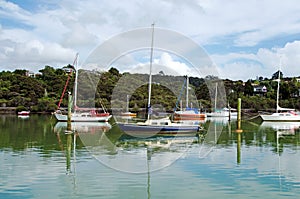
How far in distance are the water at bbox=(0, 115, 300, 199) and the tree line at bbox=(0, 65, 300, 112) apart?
2805cm

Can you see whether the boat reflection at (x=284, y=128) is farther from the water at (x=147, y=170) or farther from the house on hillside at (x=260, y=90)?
the house on hillside at (x=260, y=90)

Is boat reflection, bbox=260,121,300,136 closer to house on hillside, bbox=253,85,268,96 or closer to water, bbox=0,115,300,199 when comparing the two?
water, bbox=0,115,300,199

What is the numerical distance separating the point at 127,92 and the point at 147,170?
4441cm

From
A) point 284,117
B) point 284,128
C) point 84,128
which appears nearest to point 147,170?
point 84,128

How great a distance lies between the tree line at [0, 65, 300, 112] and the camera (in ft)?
184

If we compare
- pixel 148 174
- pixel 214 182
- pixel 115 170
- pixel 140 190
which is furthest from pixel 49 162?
pixel 214 182

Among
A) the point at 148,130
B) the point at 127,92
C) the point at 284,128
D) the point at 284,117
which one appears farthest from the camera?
the point at 127,92

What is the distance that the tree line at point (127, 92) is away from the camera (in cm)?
5594

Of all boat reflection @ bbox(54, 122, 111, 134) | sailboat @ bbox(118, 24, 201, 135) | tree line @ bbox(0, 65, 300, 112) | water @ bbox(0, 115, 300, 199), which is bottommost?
water @ bbox(0, 115, 300, 199)

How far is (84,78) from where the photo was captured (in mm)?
53469

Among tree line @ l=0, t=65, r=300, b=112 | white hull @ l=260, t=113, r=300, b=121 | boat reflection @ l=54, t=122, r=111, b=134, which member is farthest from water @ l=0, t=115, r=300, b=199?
tree line @ l=0, t=65, r=300, b=112

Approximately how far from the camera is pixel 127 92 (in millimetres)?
58469

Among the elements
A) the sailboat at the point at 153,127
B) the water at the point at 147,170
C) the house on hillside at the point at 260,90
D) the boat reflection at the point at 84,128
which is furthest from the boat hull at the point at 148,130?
the house on hillside at the point at 260,90

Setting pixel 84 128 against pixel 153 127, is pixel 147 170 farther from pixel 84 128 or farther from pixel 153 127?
pixel 84 128
